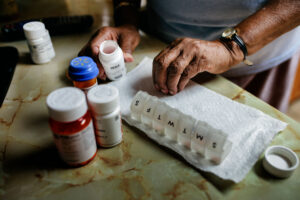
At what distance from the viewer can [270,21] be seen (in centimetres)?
68

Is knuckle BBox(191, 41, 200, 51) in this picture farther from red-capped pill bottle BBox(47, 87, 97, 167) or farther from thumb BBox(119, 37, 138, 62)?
red-capped pill bottle BBox(47, 87, 97, 167)

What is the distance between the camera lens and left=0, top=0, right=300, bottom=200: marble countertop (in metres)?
0.47

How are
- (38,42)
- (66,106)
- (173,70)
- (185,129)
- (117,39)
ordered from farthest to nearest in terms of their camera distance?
(117,39) < (38,42) < (173,70) < (185,129) < (66,106)

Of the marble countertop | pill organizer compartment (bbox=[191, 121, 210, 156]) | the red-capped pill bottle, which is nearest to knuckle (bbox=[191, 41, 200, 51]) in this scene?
the marble countertop

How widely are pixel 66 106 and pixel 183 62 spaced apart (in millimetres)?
330

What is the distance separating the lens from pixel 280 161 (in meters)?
0.50

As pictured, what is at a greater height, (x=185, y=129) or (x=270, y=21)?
(x=270, y=21)

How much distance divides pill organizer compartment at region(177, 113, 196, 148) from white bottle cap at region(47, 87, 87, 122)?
203 mm

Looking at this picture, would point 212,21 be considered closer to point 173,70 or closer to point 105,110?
point 173,70

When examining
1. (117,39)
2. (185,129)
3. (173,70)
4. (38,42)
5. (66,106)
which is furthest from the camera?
(117,39)

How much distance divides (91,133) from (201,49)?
1.17ft

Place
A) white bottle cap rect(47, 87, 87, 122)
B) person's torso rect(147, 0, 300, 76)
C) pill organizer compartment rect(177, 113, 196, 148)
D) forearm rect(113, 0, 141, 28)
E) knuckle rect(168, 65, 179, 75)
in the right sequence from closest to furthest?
1. white bottle cap rect(47, 87, 87, 122)
2. pill organizer compartment rect(177, 113, 196, 148)
3. knuckle rect(168, 65, 179, 75)
4. person's torso rect(147, 0, 300, 76)
5. forearm rect(113, 0, 141, 28)

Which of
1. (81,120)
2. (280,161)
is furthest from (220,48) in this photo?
(81,120)

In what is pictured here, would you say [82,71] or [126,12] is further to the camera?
[126,12]
